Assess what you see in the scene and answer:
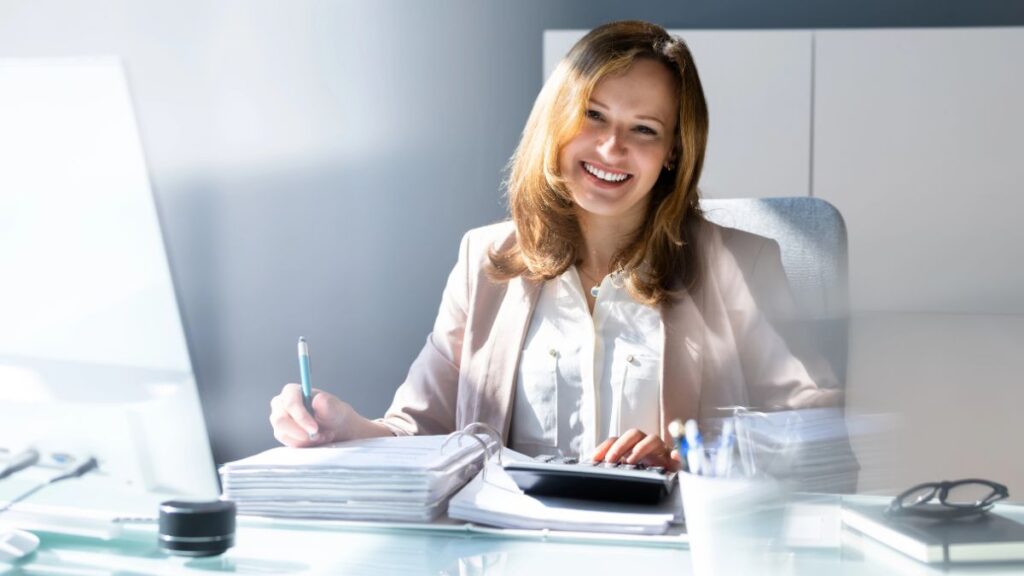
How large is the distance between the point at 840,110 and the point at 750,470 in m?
2.40

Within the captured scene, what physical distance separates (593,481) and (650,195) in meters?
0.96

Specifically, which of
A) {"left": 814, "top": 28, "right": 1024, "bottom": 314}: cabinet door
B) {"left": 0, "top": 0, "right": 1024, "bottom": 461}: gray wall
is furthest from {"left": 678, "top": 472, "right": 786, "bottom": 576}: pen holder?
{"left": 0, "top": 0, "right": 1024, "bottom": 461}: gray wall

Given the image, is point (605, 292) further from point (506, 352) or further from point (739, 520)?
point (739, 520)

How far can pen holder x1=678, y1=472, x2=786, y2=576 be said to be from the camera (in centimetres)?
88

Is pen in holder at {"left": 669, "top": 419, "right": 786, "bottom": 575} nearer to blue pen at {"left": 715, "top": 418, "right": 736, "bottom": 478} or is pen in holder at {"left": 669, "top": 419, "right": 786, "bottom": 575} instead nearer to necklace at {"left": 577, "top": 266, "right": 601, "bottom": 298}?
blue pen at {"left": 715, "top": 418, "right": 736, "bottom": 478}

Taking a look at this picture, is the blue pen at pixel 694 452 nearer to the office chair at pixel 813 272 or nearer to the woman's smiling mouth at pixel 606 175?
the office chair at pixel 813 272

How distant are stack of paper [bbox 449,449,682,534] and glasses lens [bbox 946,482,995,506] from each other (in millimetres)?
329

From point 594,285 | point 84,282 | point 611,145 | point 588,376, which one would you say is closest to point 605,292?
point 594,285

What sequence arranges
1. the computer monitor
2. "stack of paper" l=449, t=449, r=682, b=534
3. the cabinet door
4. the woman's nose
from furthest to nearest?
the computer monitor
the cabinet door
the woman's nose
"stack of paper" l=449, t=449, r=682, b=534

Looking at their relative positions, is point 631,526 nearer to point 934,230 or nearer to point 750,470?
point 750,470

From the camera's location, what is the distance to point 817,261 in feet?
6.40

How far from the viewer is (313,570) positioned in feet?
3.65

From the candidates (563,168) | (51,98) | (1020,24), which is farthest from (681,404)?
(51,98)

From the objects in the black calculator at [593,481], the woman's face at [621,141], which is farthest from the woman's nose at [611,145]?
the black calculator at [593,481]
